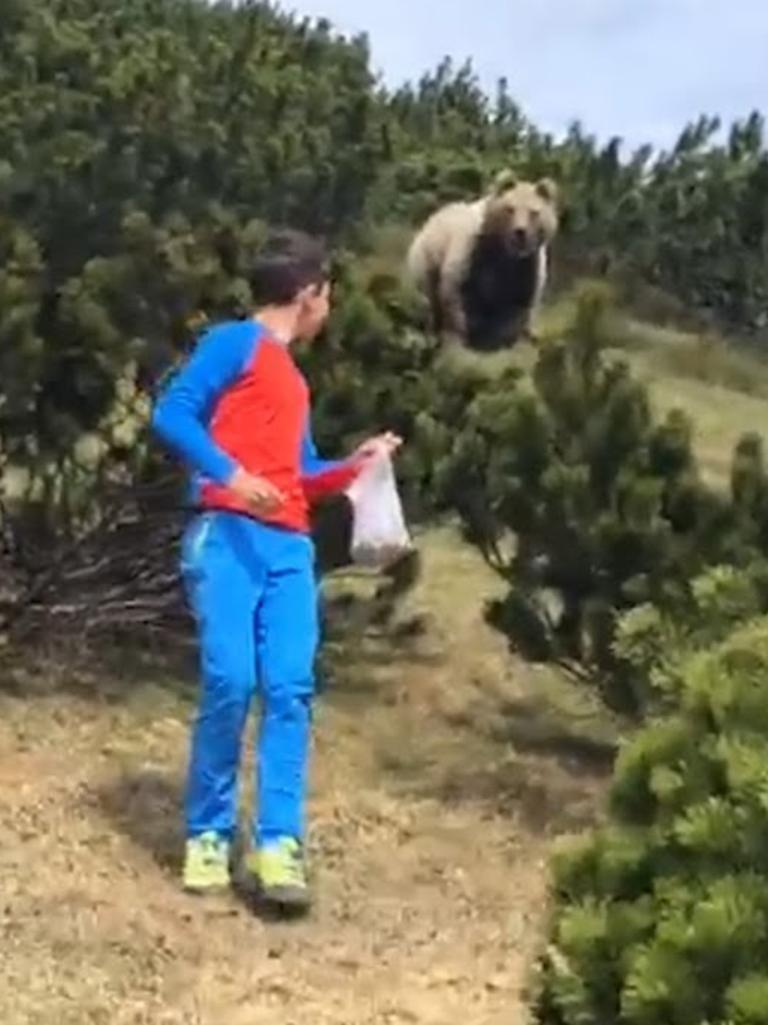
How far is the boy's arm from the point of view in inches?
242

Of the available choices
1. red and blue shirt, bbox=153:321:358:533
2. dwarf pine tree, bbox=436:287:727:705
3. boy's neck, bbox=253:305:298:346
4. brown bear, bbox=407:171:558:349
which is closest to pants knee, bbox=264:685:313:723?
red and blue shirt, bbox=153:321:358:533

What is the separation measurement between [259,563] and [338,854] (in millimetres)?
1030

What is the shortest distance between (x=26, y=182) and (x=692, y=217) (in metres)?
13.5

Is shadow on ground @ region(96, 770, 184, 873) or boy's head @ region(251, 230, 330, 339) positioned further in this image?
shadow on ground @ region(96, 770, 184, 873)

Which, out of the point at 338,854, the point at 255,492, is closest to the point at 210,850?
the point at 338,854

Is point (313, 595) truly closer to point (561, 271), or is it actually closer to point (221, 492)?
point (221, 492)

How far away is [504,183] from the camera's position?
606 inches

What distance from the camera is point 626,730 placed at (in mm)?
7766

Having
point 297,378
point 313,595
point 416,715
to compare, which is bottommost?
point 416,715

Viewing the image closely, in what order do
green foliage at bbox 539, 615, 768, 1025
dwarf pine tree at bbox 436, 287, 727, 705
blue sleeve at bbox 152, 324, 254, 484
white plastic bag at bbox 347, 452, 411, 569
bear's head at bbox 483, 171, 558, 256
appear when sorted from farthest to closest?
bear's head at bbox 483, 171, 558, 256
dwarf pine tree at bbox 436, 287, 727, 705
white plastic bag at bbox 347, 452, 411, 569
blue sleeve at bbox 152, 324, 254, 484
green foliage at bbox 539, 615, 768, 1025

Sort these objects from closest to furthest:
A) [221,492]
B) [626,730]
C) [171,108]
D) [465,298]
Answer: [221,492]
[626,730]
[171,108]
[465,298]

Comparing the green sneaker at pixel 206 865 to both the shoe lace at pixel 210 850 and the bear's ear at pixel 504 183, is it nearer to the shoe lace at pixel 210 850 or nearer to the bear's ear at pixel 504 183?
the shoe lace at pixel 210 850

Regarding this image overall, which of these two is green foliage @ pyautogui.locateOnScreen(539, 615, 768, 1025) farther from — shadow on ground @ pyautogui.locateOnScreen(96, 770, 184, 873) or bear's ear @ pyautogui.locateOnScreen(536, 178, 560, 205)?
bear's ear @ pyautogui.locateOnScreen(536, 178, 560, 205)

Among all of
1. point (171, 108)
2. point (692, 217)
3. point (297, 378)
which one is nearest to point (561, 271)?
point (692, 217)
